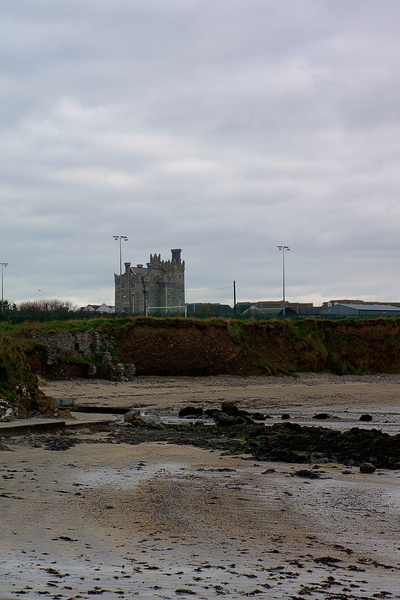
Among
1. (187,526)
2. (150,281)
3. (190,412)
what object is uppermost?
(150,281)

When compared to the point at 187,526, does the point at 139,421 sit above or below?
below

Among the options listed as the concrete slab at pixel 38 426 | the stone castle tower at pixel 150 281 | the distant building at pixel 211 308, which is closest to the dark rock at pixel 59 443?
the concrete slab at pixel 38 426

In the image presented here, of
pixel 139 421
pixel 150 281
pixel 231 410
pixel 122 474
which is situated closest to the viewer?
pixel 122 474

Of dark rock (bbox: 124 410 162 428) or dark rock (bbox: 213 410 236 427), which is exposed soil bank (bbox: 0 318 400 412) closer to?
dark rock (bbox: 124 410 162 428)

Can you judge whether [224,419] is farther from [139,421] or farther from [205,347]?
[205,347]

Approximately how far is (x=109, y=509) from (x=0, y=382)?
31.8 feet

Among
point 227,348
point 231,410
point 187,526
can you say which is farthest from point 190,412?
point 227,348

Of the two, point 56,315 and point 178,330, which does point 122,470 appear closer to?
point 178,330

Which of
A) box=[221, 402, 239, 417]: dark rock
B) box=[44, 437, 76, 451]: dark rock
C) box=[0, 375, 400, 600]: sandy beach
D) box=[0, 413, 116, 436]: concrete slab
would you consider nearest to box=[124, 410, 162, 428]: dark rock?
box=[0, 413, 116, 436]: concrete slab

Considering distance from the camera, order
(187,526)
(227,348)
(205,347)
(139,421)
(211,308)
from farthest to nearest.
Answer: (211,308)
(227,348)
(205,347)
(139,421)
(187,526)

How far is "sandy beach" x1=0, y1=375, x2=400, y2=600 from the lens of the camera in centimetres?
632

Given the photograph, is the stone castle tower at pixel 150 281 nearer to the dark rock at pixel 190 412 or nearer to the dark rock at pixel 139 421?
the dark rock at pixel 190 412

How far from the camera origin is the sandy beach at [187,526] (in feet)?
20.7

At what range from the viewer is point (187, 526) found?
8391 millimetres
